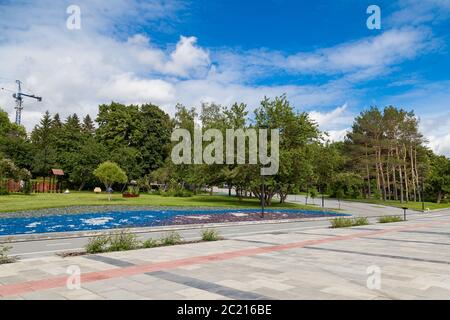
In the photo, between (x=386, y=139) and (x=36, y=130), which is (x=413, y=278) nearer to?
(x=386, y=139)

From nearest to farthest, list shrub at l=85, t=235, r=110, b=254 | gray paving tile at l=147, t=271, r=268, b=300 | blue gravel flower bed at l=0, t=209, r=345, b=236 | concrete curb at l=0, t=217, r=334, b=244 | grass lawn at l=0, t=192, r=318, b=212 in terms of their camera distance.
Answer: gray paving tile at l=147, t=271, r=268, b=300 → shrub at l=85, t=235, r=110, b=254 → concrete curb at l=0, t=217, r=334, b=244 → blue gravel flower bed at l=0, t=209, r=345, b=236 → grass lawn at l=0, t=192, r=318, b=212

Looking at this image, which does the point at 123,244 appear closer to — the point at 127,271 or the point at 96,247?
the point at 96,247

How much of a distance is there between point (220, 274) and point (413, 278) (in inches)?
169

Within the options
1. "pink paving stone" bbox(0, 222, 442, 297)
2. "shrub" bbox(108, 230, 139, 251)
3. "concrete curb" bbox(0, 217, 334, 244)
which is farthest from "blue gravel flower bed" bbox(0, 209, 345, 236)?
"pink paving stone" bbox(0, 222, 442, 297)

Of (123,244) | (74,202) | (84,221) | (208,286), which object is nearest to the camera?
(208,286)

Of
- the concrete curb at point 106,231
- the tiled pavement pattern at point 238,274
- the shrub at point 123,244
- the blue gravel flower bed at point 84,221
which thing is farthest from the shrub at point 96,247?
the blue gravel flower bed at point 84,221

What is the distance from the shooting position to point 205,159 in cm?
4159

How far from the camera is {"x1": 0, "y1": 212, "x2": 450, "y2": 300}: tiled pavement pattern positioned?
259 inches

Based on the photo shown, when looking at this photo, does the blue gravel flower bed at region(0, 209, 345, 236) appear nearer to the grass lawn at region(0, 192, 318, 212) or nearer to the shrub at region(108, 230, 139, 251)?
the grass lawn at region(0, 192, 318, 212)

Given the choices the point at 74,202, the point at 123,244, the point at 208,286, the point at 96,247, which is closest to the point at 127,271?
the point at 208,286

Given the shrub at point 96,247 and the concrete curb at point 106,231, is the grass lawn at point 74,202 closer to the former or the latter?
the concrete curb at point 106,231

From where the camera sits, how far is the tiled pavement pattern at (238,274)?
6.59 m

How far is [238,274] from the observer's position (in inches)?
326
